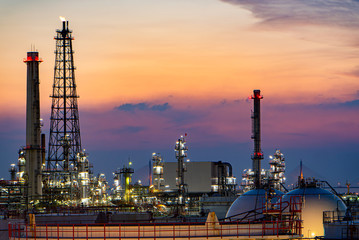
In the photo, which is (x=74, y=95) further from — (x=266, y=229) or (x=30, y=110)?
(x=266, y=229)

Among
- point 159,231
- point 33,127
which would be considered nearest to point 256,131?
point 33,127

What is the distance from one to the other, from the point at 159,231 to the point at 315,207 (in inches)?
606

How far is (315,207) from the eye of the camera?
39844mm

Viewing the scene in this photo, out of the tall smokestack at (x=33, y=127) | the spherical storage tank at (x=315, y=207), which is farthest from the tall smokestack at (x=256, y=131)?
the spherical storage tank at (x=315, y=207)

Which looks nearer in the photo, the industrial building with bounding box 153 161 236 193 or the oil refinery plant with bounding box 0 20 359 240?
the oil refinery plant with bounding box 0 20 359 240

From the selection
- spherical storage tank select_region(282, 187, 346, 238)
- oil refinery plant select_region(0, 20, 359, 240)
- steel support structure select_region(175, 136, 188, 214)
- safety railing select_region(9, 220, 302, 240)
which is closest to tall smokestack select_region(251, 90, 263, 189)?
oil refinery plant select_region(0, 20, 359, 240)

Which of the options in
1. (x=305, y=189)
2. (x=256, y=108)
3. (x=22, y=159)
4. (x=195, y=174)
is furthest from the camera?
(x=195, y=174)

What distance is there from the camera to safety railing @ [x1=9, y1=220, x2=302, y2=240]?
26.5 m

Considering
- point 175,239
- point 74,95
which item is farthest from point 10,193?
point 175,239

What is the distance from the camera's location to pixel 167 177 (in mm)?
113688

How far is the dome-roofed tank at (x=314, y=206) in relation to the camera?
125 feet

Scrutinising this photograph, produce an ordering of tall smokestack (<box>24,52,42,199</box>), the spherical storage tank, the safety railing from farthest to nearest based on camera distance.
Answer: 1. tall smokestack (<box>24,52,42,199</box>)
2. the spherical storage tank
3. the safety railing

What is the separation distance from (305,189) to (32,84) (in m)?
39.6

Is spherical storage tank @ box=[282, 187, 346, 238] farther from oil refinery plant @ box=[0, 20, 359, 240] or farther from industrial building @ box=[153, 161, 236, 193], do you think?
industrial building @ box=[153, 161, 236, 193]
